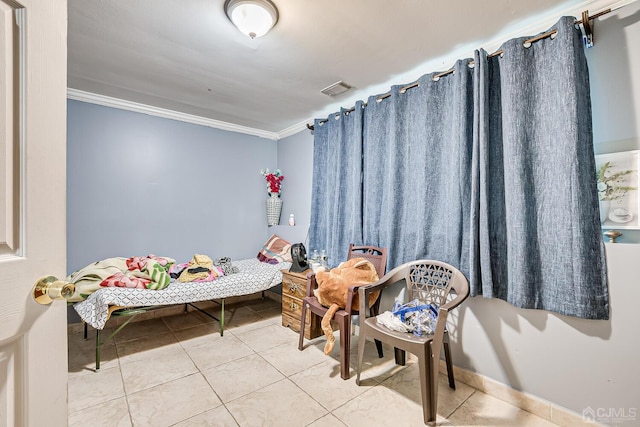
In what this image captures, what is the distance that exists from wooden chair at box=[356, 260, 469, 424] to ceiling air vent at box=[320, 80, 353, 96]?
1.71 metres

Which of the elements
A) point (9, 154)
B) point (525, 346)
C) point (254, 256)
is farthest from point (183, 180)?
point (525, 346)

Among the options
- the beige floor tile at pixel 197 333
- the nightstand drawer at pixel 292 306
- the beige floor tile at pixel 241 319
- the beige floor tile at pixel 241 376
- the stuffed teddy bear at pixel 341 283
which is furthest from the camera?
the beige floor tile at pixel 241 319

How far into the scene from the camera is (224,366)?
227 centimetres

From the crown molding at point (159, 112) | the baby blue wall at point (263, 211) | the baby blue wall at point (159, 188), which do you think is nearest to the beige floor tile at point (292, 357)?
the baby blue wall at point (263, 211)

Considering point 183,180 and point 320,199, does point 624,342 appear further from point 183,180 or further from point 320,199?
point 183,180

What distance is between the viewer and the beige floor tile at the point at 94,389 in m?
1.81

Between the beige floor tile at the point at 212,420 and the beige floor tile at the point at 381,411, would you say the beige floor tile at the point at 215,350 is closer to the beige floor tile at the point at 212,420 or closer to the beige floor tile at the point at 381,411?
the beige floor tile at the point at 212,420

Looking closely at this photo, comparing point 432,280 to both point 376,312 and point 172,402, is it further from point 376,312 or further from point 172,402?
point 172,402

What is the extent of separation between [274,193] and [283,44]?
230 cm

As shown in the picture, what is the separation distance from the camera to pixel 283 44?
2.08 m

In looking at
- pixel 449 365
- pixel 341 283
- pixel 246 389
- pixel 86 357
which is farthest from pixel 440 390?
pixel 86 357

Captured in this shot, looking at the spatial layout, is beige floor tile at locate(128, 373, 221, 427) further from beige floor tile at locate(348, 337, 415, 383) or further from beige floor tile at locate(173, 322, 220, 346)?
beige floor tile at locate(348, 337, 415, 383)

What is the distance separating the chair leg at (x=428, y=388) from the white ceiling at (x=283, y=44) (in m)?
2.01

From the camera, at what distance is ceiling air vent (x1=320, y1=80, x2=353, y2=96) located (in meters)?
2.69
